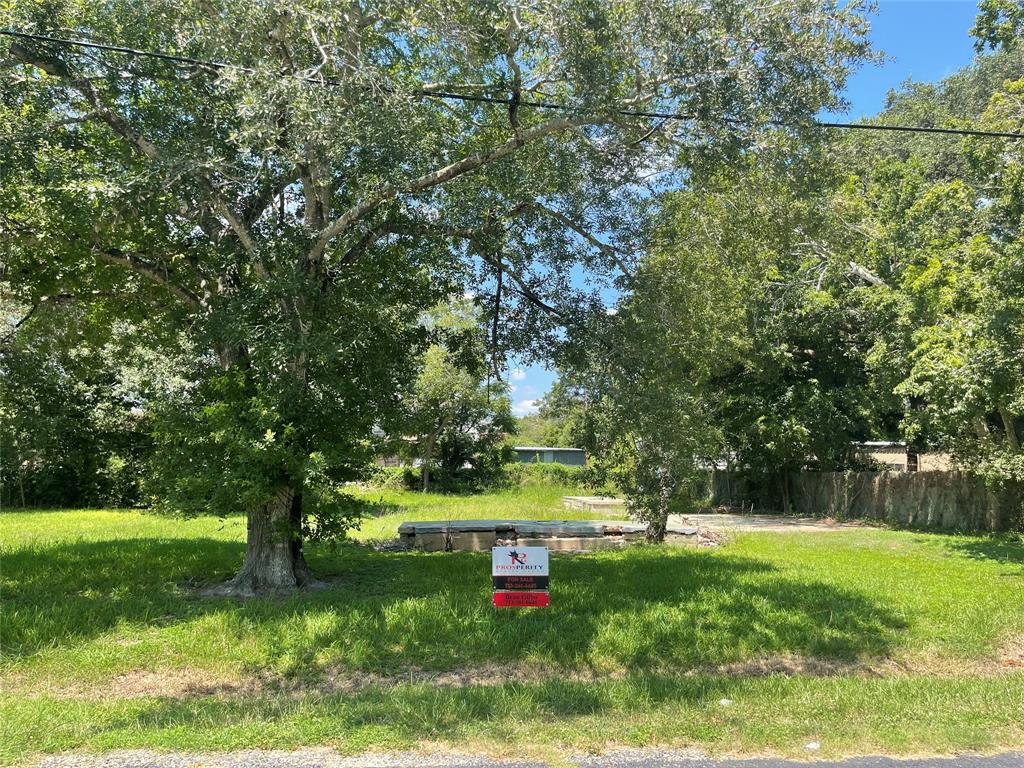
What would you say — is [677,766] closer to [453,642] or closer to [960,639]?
[453,642]

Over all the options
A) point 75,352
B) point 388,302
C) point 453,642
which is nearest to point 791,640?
point 453,642

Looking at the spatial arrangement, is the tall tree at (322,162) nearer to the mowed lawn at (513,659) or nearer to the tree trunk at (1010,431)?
the mowed lawn at (513,659)

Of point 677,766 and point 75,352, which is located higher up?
point 75,352

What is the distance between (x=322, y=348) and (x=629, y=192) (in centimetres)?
463

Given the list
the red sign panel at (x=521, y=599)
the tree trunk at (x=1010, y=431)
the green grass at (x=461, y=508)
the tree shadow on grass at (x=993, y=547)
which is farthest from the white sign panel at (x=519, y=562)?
the tree trunk at (x=1010, y=431)

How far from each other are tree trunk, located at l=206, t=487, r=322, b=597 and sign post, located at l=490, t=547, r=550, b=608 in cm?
319

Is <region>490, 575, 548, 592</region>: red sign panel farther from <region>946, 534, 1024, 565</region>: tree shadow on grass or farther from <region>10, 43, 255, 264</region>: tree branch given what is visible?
<region>946, 534, 1024, 565</region>: tree shadow on grass

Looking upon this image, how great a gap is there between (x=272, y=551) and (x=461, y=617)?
297 cm

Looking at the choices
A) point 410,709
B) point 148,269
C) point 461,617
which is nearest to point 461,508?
point 148,269

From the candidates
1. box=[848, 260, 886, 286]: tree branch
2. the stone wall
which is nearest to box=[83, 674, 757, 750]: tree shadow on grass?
the stone wall

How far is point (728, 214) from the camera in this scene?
10.3 m

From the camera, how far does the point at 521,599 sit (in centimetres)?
744

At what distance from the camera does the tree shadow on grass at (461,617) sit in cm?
711

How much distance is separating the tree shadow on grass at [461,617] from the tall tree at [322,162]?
1385mm
